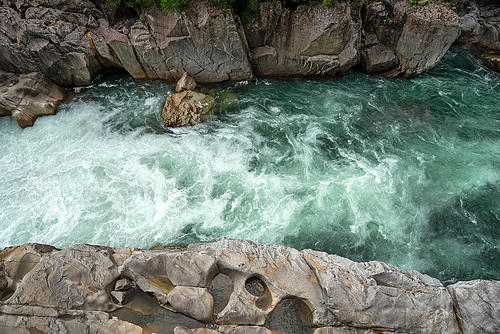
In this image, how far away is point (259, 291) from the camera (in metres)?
5.41

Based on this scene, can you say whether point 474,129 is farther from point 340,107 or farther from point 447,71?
point 340,107

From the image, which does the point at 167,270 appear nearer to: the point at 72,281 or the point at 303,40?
the point at 72,281

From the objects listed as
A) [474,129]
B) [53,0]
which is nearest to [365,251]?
[474,129]

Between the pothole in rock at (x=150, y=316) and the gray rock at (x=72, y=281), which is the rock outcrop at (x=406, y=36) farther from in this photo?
the gray rock at (x=72, y=281)

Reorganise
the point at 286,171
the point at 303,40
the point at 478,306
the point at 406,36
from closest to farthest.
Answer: the point at 478,306 → the point at 286,171 → the point at 406,36 → the point at 303,40

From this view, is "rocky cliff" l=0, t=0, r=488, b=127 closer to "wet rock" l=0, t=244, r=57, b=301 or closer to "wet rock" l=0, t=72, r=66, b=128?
"wet rock" l=0, t=72, r=66, b=128

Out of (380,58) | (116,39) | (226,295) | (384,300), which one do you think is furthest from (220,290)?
(380,58)

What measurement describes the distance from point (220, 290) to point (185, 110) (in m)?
8.15

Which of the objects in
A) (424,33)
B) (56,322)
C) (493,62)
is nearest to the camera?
(56,322)

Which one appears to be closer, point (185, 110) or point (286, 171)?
point (286, 171)

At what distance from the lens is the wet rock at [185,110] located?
1143 centimetres

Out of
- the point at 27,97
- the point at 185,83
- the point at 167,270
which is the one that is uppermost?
the point at 27,97

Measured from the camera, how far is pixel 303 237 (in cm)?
803

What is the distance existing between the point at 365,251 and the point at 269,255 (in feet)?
11.9
